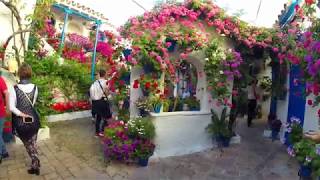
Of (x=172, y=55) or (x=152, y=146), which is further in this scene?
(x=172, y=55)

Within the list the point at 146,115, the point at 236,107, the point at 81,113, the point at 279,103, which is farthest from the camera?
the point at 81,113

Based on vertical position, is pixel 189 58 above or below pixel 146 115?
above

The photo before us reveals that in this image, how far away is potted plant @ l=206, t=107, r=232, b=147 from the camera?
8.14 metres

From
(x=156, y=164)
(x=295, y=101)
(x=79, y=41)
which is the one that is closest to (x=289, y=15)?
(x=295, y=101)

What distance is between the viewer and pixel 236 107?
8789mm

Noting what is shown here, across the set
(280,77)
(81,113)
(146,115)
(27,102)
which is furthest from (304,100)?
(81,113)

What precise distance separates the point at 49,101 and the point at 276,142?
6044mm

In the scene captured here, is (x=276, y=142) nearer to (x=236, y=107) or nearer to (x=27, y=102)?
(x=236, y=107)

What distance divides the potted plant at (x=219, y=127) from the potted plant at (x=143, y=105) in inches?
64.0

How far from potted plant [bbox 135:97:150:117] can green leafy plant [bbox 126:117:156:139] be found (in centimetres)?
→ 30

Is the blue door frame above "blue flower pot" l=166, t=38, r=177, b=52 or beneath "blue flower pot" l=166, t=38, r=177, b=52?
beneath

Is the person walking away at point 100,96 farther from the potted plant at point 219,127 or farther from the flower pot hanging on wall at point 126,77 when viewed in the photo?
the potted plant at point 219,127

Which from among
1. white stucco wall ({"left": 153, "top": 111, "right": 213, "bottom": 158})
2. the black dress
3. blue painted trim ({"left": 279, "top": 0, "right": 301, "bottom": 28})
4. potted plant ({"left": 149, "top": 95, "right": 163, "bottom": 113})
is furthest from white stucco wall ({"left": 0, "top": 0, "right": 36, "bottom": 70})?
blue painted trim ({"left": 279, "top": 0, "right": 301, "bottom": 28})

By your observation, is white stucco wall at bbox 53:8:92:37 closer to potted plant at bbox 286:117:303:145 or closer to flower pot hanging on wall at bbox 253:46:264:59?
flower pot hanging on wall at bbox 253:46:264:59
